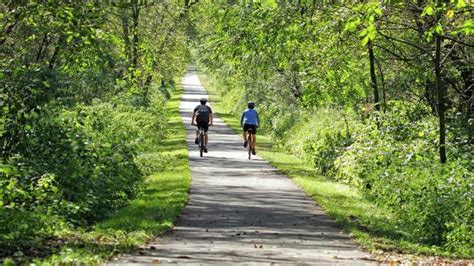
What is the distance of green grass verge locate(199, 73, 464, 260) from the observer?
1304cm

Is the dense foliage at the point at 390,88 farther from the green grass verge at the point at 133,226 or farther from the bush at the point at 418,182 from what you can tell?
the green grass verge at the point at 133,226

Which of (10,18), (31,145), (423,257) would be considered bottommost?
(423,257)

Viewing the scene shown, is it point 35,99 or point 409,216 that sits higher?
point 35,99

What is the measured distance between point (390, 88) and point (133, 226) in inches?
559

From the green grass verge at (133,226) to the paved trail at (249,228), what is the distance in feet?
0.94

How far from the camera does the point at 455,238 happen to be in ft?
45.6

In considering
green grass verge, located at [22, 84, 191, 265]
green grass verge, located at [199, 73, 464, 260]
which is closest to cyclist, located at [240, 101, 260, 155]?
green grass verge, located at [199, 73, 464, 260]

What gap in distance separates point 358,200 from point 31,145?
7.38 m

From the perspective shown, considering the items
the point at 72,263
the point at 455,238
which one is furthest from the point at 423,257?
the point at 72,263

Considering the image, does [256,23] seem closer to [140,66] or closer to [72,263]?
[72,263]

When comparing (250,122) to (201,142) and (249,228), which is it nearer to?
(201,142)

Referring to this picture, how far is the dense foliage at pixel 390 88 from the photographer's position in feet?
48.8

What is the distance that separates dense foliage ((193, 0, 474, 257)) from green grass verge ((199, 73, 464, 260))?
1.00 ft

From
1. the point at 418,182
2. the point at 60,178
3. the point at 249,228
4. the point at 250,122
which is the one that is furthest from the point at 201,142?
the point at 249,228
